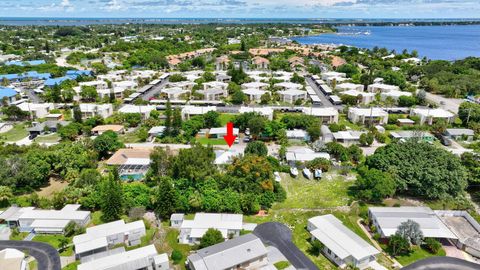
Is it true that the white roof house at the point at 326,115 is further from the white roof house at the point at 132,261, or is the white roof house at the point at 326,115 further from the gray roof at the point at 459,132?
the white roof house at the point at 132,261

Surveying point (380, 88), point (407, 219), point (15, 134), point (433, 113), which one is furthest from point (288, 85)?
point (15, 134)

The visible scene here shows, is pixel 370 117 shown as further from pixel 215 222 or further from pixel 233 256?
pixel 233 256

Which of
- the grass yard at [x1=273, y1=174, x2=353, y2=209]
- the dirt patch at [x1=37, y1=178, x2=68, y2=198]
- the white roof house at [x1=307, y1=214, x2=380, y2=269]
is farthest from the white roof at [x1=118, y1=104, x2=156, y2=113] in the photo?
the white roof house at [x1=307, y1=214, x2=380, y2=269]

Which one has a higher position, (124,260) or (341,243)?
(124,260)

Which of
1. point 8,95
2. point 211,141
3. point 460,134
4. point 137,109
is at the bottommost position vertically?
point 211,141

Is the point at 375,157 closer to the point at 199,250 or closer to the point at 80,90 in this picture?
the point at 199,250

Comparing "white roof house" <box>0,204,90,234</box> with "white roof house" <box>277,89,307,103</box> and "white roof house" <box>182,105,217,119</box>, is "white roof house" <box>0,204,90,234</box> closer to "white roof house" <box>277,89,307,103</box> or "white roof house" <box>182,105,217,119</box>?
"white roof house" <box>182,105,217,119</box>

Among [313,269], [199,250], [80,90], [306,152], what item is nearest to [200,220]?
[199,250]
